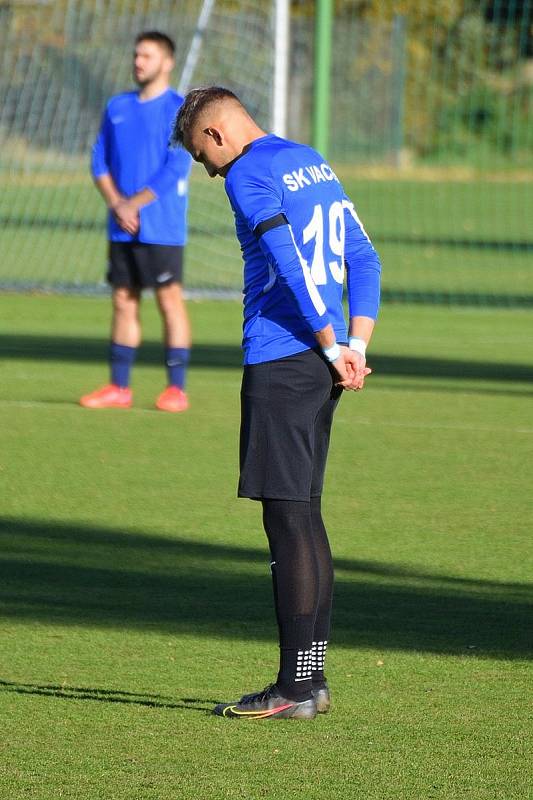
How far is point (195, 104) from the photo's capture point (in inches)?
178

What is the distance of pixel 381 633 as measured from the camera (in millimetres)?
5512

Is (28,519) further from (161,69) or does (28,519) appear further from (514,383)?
(514,383)

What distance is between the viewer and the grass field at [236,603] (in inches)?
166

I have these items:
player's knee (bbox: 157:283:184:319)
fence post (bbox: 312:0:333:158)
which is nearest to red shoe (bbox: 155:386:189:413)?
player's knee (bbox: 157:283:184:319)

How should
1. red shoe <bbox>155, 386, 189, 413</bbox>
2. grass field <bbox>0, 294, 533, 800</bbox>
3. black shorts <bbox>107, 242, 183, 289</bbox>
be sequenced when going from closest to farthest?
1. grass field <bbox>0, 294, 533, 800</bbox>
2. black shorts <bbox>107, 242, 183, 289</bbox>
3. red shoe <bbox>155, 386, 189, 413</bbox>

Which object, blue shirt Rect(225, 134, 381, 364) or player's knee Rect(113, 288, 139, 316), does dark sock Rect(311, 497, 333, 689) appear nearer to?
blue shirt Rect(225, 134, 381, 364)

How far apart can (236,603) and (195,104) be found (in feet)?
6.97

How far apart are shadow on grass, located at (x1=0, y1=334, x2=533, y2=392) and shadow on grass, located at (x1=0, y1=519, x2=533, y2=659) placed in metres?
5.49

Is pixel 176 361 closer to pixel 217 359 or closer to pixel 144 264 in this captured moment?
pixel 144 264

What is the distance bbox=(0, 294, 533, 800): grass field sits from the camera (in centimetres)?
423

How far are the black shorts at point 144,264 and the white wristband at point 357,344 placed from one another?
5.24m

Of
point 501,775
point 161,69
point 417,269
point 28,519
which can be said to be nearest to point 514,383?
point 161,69

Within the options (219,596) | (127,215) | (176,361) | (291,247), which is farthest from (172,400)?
(291,247)

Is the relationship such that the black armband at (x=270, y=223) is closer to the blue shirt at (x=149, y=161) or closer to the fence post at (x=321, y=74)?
the blue shirt at (x=149, y=161)
